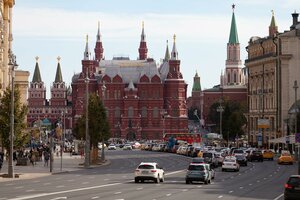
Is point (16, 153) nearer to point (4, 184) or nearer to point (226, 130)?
point (4, 184)

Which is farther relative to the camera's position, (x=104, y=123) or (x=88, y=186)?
(x=104, y=123)

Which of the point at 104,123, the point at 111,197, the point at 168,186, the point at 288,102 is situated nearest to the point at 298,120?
the point at 288,102

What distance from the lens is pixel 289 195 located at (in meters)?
35.7

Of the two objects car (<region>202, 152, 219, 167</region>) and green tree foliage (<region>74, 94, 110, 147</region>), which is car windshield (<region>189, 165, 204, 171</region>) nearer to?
car (<region>202, 152, 219, 167</region>)

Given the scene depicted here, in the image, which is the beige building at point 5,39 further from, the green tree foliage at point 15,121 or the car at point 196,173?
the car at point 196,173

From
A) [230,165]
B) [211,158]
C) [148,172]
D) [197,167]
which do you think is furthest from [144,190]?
[211,158]

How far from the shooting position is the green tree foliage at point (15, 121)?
59875 millimetres

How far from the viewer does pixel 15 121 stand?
198ft

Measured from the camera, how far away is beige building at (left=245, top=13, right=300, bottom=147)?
136 m

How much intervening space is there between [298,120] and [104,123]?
1247 inches

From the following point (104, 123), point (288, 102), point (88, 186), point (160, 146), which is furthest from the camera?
point (160, 146)

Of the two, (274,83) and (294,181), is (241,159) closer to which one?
(294,181)

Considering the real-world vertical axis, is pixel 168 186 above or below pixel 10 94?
below

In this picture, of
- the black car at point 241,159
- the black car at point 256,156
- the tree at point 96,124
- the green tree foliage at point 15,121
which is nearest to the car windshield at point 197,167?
the green tree foliage at point 15,121
